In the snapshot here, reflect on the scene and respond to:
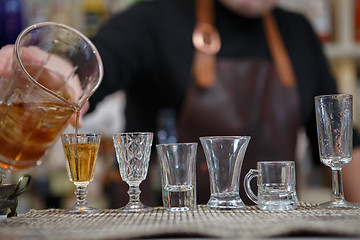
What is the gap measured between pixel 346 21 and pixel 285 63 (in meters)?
0.66

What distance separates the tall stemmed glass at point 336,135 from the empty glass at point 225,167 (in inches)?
5.3

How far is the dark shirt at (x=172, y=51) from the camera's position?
1509mm

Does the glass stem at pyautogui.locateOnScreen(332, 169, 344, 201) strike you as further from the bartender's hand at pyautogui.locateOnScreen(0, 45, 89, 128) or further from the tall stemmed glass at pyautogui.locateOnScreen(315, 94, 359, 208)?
the bartender's hand at pyautogui.locateOnScreen(0, 45, 89, 128)

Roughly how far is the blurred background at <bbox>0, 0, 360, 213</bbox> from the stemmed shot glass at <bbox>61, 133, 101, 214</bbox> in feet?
4.26

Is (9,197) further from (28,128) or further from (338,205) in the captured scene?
(338,205)

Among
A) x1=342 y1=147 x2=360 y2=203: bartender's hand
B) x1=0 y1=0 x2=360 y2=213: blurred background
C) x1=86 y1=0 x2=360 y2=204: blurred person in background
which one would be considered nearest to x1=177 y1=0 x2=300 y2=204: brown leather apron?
x1=86 y1=0 x2=360 y2=204: blurred person in background

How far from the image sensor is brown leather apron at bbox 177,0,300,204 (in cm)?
155

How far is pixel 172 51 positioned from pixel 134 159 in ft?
2.59

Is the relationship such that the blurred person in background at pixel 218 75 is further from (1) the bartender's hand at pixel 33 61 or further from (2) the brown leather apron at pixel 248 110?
(1) the bartender's hand at pixel 33 61

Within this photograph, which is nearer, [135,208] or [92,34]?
[135,208]

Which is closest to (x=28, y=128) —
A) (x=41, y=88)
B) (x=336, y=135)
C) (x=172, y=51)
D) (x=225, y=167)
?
(x=41, y=88)

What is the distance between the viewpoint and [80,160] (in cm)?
84

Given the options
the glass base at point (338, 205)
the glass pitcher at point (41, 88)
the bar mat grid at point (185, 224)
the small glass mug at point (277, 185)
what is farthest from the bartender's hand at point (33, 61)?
the glass base at point (338, 205)

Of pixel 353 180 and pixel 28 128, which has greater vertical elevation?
pixel 28 128
